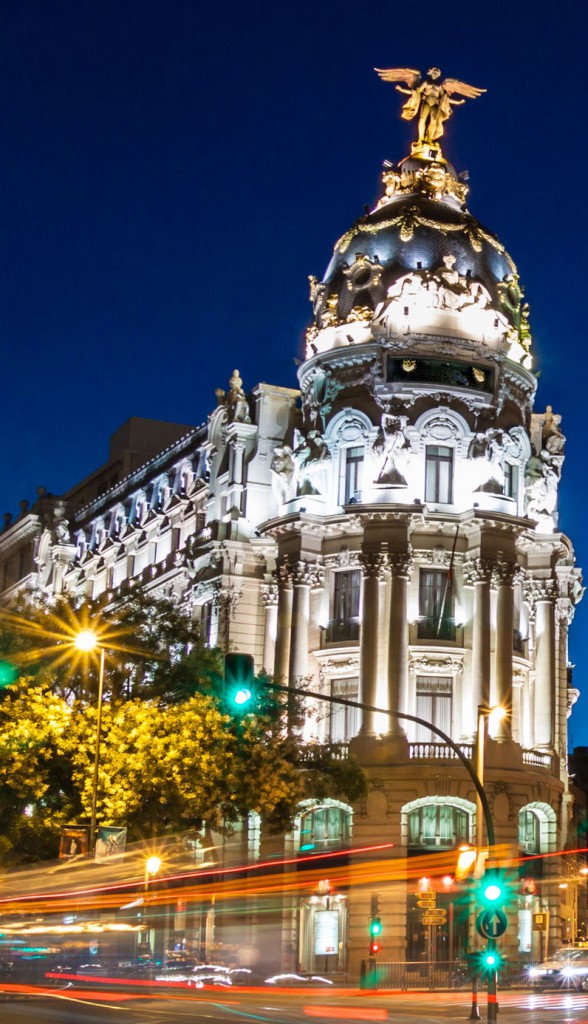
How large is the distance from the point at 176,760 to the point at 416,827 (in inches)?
769

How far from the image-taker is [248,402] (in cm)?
7875

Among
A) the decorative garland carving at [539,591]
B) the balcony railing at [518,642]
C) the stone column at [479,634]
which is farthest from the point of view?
the decorative garland carving at [539,591]

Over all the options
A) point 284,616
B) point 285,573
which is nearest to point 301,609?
point 284,616

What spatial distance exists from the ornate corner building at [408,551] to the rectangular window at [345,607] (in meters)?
0.09

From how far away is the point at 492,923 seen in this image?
105 ft

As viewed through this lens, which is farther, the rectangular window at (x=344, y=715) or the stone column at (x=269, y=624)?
the stone column at (x=269, y=624)

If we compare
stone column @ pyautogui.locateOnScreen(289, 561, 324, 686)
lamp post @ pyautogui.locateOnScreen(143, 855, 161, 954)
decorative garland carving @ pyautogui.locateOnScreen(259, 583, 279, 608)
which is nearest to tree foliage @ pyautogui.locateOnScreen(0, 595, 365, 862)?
lamp post @ pyautogui.locateOnScreen(143, 855, 161, 954)

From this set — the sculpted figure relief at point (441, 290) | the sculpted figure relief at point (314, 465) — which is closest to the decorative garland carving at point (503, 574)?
the sculpted figure relief at point (314, 465)

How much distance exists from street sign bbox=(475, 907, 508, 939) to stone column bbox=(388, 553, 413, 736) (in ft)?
110

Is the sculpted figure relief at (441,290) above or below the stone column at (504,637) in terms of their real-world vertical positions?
above

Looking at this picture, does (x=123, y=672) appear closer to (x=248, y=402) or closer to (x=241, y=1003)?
(x=241, y=1003)

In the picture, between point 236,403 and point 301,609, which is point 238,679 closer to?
point 301,609

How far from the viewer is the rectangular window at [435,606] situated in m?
68.5

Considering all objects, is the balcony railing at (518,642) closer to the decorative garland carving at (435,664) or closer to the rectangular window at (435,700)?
the decorative garland carving at (435,664)
